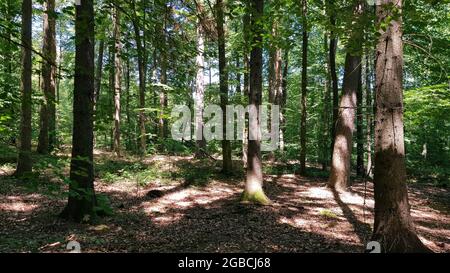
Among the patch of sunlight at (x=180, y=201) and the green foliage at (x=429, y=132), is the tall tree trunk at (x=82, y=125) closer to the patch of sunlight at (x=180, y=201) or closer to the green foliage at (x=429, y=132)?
the patch of sunlight at (x=180, y=201)

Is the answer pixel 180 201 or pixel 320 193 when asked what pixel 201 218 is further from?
pixel 320 193

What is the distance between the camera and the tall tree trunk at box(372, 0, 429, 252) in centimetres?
516

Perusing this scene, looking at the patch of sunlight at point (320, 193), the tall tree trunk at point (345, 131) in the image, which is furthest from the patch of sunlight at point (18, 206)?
the tall tree trunk at point (345, 131)

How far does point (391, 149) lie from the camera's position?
517 cm

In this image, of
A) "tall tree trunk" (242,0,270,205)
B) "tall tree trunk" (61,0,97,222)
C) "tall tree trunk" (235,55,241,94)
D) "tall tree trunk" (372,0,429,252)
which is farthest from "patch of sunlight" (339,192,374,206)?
"tall tree trunk" (61,0,97,222)

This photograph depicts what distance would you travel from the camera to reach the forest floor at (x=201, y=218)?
6.80 metres

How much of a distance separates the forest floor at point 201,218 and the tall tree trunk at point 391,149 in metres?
0.60

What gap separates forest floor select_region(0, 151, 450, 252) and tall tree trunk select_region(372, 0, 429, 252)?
60 cm

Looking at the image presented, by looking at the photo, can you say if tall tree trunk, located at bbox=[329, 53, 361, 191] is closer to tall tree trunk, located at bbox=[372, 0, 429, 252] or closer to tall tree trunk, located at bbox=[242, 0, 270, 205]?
tall tree trunk, located at bbox=[242, 0, 270, 205]

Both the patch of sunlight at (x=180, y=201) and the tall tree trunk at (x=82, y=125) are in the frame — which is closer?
the tall tree trunk at (x=82, y=125)

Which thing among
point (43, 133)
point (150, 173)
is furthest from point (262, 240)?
point (43, 133)

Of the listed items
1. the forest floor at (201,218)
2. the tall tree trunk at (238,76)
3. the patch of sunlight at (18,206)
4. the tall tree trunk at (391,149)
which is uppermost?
the tall tree trunk at (238,76)
